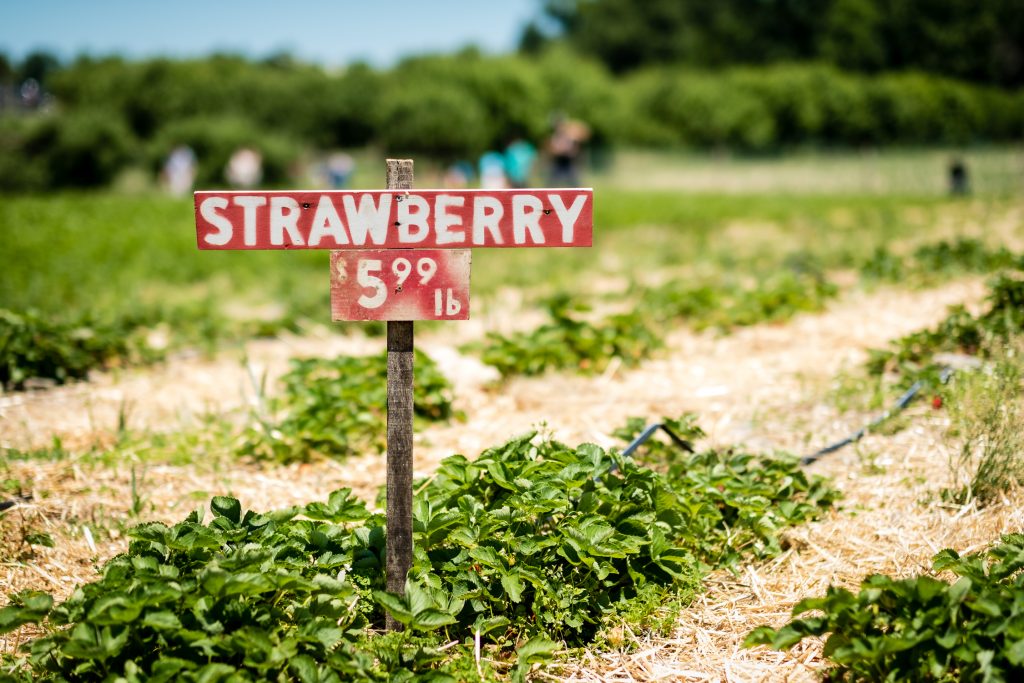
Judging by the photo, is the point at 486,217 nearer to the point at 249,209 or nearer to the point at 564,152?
the point at 249,209

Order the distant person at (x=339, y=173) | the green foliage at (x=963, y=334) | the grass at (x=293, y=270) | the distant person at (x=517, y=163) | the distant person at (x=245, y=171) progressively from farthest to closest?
the distant person at (x=339, y=173)
the distant person at (x=245, y=171)
the distant person at (x=517, y=163)
the grass at (x=293, y=270)
the green foliage at (x=963, y=334)

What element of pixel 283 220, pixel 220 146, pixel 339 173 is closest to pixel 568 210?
pixel 283 220

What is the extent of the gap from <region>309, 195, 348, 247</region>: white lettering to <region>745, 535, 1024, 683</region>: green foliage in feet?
5.48

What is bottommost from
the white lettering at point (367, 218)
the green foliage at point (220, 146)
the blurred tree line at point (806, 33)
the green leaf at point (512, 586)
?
the green leaf at point (512, 586)

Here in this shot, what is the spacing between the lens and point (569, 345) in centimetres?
531

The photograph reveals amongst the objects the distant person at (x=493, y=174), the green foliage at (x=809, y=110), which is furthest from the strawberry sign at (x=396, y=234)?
the green foliage at (x=809, y=110)

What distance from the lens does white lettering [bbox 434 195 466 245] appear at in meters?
2.54

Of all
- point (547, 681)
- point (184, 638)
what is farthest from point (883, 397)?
point (184, 638)

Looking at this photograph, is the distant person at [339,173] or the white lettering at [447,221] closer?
the white lettering at [447,221]

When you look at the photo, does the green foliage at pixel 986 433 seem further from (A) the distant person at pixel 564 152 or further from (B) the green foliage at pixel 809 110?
(B) the green foliage at pixel 809 110

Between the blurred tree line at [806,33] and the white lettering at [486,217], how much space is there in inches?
2872

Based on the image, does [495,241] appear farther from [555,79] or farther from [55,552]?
[555,79]

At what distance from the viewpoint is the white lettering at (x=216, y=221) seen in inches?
100

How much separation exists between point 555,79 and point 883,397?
38.3 m
